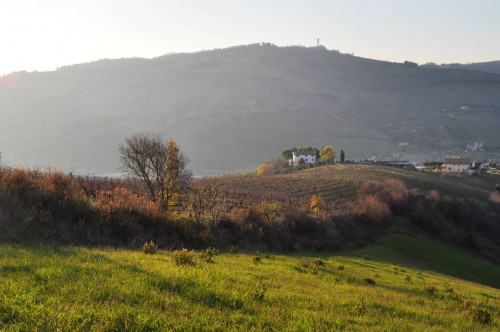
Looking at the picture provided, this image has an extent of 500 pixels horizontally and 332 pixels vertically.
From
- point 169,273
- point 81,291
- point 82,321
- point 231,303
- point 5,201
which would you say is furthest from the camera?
point 5,201

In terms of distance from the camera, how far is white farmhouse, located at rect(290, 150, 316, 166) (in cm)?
13125

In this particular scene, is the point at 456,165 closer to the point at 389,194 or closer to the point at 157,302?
the point at 389,194

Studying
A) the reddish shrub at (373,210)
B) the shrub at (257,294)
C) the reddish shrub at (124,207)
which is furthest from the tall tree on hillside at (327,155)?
the shrub at (257,294)

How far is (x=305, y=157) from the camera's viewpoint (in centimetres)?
13212

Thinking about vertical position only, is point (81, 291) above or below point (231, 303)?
above

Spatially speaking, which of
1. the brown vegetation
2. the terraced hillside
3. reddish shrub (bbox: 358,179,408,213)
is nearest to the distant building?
the terraced hillside

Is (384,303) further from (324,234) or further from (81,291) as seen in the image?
(324,234)

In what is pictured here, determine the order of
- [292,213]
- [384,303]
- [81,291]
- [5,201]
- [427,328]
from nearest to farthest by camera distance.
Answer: [81,291] < [427,328] < [384,303] < [5,201] < [292,213]

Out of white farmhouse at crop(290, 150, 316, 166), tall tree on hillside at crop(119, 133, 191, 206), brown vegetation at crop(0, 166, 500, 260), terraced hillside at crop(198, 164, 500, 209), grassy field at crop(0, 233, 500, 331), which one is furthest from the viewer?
white farmhouse at crop(290, 150, 316, 166)

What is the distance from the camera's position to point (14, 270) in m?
7.00

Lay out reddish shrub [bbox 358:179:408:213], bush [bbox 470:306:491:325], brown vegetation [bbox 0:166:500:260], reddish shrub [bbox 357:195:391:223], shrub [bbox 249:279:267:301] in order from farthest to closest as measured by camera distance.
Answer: reddish shrub [bbox 358:179:408:213] < reddish shrub [bbox 357:195:391:223] < brown vegetation [bbox 0:166:500:260] < bush [bbox 470:306:491:325] < shrub [bbox 249:279:267:301]

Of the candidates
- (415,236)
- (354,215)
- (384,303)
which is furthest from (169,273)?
(415,236)

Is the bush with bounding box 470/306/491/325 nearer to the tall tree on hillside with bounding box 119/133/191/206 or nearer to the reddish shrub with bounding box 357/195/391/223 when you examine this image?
the tall tree on hillside with bounding box 119/133/191/206

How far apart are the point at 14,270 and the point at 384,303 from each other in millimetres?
10081
